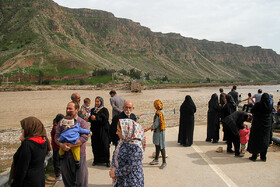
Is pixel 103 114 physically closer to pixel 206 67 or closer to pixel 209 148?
pixel 209 148

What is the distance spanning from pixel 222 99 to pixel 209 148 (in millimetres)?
1815

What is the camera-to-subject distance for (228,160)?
18.7 ft

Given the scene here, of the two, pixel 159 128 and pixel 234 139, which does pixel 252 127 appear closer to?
pixel 234 139

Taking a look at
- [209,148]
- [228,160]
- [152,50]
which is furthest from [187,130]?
[152,50]

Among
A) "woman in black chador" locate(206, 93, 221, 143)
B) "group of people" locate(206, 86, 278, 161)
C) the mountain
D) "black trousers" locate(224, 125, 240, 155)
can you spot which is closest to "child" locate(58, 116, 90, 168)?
"group of people" locate(206, 86, 278, 161)

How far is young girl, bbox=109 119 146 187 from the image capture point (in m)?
2.86

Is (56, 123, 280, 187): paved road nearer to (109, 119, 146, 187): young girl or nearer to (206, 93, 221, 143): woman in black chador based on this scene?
(206, 93, 221, 143): woman in black chador

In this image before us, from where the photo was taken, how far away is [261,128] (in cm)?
548

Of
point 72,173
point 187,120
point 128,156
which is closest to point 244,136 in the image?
point 187,120

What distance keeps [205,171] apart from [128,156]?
10.1 ft

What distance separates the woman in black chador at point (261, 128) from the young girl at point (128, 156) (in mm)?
4165

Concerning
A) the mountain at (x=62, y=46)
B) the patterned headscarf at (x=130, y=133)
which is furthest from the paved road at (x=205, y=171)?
the mountain at (x=62, y=46)

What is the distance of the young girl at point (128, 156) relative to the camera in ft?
9.39

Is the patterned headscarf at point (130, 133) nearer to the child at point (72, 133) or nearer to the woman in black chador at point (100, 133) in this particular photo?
the child at point (72, 133)
